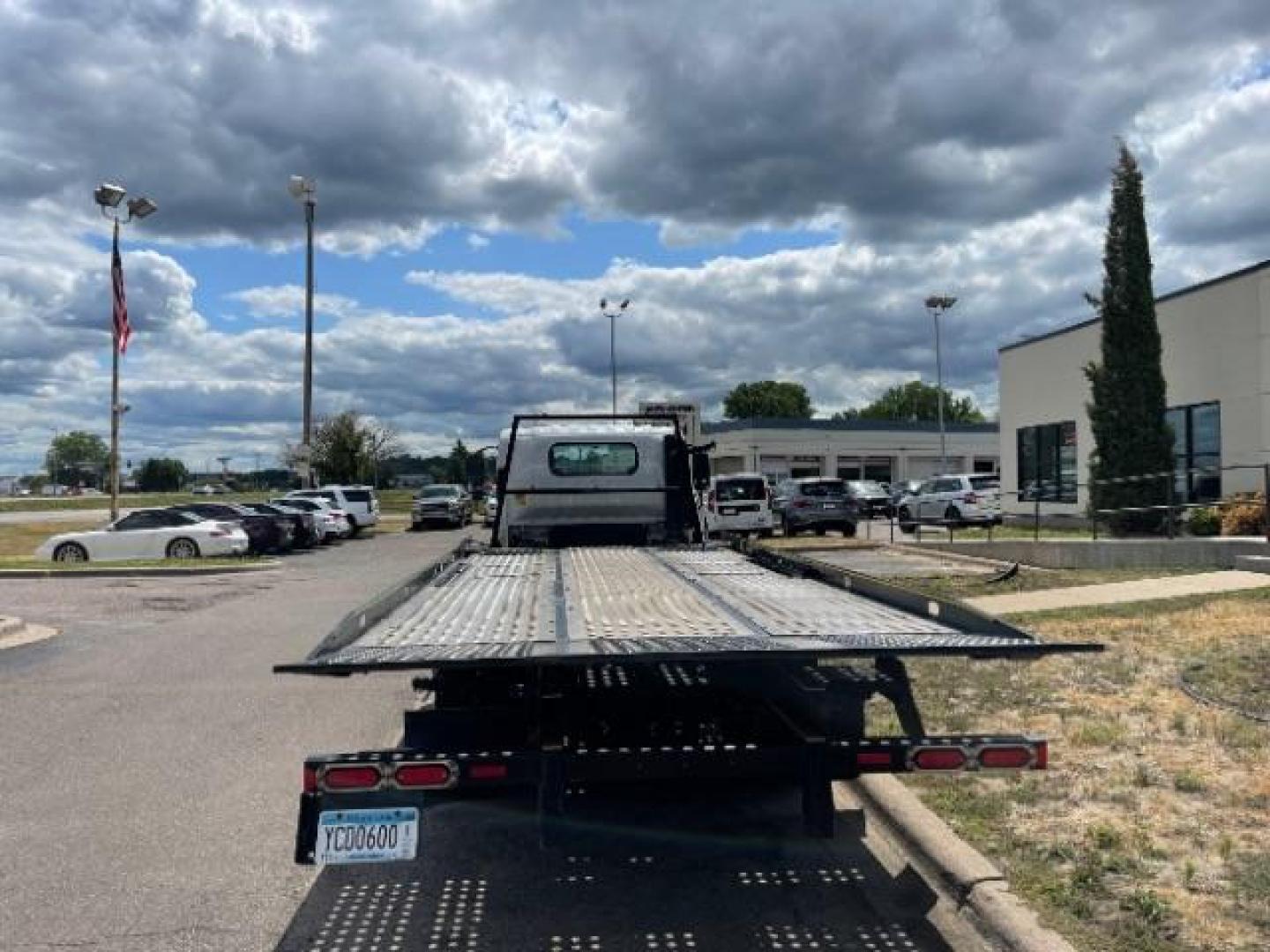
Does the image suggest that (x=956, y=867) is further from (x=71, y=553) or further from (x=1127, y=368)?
(x=71, y=553)

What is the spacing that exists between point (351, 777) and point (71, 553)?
23.8 m

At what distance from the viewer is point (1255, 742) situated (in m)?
6.45

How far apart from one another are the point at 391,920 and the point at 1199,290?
78.3ft

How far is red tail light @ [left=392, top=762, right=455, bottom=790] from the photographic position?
3.98 metres

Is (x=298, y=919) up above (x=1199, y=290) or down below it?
below

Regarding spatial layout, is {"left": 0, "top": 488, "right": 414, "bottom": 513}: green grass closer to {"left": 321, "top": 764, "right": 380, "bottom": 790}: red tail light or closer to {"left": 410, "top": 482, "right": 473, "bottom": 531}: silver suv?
{"left": 410, "top": 482, "right": 473, "bottom": 531}: silver suv

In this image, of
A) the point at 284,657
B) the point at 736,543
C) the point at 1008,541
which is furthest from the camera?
the point at 1008,541

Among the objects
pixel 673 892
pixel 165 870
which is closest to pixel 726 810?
pixel 673 892

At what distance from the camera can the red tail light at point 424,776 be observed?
3979 mm

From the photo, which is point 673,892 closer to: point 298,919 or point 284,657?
point 298,919

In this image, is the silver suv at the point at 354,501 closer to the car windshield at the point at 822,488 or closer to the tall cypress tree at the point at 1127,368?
the car windshield at the point at 822,488

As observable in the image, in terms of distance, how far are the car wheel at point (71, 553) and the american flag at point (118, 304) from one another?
4.63 metres

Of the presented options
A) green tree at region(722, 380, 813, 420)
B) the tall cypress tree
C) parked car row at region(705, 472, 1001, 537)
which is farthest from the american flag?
green tree at region(722, 380, 813, 420)

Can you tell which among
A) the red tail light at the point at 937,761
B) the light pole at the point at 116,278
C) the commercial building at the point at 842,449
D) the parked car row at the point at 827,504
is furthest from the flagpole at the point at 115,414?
the commercial building at the point at 842,449
